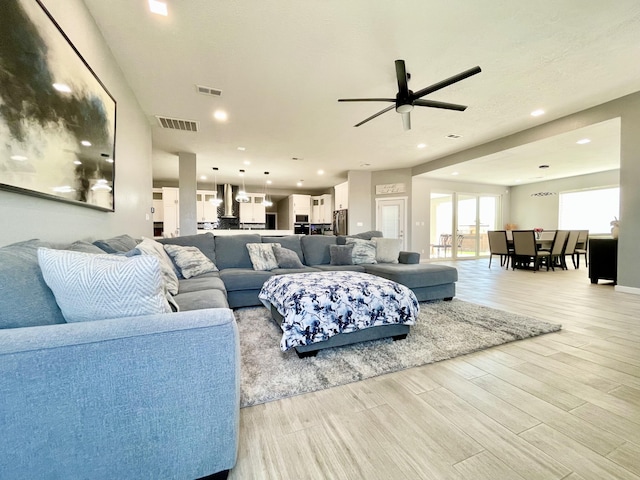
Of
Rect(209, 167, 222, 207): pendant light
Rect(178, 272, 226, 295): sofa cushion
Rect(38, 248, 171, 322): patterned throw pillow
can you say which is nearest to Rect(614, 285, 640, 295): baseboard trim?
Rect(178, 272, 226, 295): sofa cushion

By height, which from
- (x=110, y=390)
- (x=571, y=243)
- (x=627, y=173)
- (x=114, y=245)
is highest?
(x=627, y=173)

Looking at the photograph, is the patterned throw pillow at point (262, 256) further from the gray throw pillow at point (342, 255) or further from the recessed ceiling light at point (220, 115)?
the recessed ceiling light at point (220, 115)

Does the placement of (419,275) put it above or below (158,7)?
below

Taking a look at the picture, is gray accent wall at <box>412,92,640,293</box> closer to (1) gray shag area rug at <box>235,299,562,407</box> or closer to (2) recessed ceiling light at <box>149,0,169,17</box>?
(1) gray shag area rug at <box>235,299,562,407</box>

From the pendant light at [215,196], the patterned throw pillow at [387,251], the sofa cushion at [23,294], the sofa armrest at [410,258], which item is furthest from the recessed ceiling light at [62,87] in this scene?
the pendant light at [215,196]

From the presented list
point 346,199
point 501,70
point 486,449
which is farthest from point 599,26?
point 346,199

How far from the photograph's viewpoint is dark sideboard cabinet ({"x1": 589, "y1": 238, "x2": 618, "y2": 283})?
14.8 ft

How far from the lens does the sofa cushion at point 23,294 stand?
0.87 m

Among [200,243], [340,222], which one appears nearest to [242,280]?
[200,243]

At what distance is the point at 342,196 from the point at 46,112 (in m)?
7.47

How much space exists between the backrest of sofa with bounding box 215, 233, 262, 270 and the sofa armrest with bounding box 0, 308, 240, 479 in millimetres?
2926

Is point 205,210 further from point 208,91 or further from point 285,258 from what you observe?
point 285,258

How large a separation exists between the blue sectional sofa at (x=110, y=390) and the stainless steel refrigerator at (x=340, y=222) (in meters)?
7.44

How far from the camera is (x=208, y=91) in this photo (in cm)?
345
